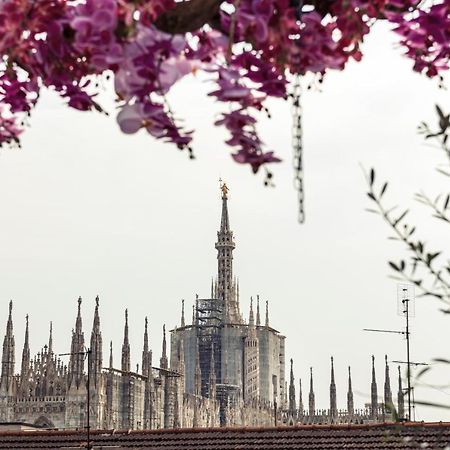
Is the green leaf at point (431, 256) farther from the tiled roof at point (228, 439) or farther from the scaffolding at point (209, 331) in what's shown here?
the scaffolding at point (209, 331)

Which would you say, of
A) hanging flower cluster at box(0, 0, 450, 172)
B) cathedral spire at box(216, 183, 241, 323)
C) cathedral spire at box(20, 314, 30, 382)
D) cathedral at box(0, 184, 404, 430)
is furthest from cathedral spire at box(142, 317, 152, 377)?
hanging flower cluster at box(0, 0, 450, 172)

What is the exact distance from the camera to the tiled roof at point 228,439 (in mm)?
16656

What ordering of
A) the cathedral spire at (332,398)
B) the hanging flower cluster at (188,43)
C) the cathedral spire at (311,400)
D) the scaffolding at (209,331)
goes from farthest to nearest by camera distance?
the scaffolding at (209,331) < the cathedral spire at (311,400) < the cathedral spire at (332,398) < the hanging flower cluster at (188,43)

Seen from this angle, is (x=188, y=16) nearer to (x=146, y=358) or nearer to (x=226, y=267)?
(x=146, y=358)

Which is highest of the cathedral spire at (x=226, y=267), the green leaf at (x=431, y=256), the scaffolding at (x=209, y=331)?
the cathedral spire at (x=226, y=267)

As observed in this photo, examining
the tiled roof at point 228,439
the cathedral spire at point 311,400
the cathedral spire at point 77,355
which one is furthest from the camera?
the cathedral spire at point 311,400

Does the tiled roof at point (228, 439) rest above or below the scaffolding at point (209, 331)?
below

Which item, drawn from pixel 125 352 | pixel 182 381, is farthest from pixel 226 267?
pixel 125 352

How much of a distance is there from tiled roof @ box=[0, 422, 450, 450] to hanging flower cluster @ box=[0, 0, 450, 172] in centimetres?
1378

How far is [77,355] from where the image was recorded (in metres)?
43.1

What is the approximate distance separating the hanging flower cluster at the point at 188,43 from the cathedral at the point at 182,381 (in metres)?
17.6

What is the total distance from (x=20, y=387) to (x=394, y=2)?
45.4 m

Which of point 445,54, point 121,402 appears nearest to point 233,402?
point 121,402

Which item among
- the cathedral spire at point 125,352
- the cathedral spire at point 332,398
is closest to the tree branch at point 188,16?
the cathedral spire at point 125,352
